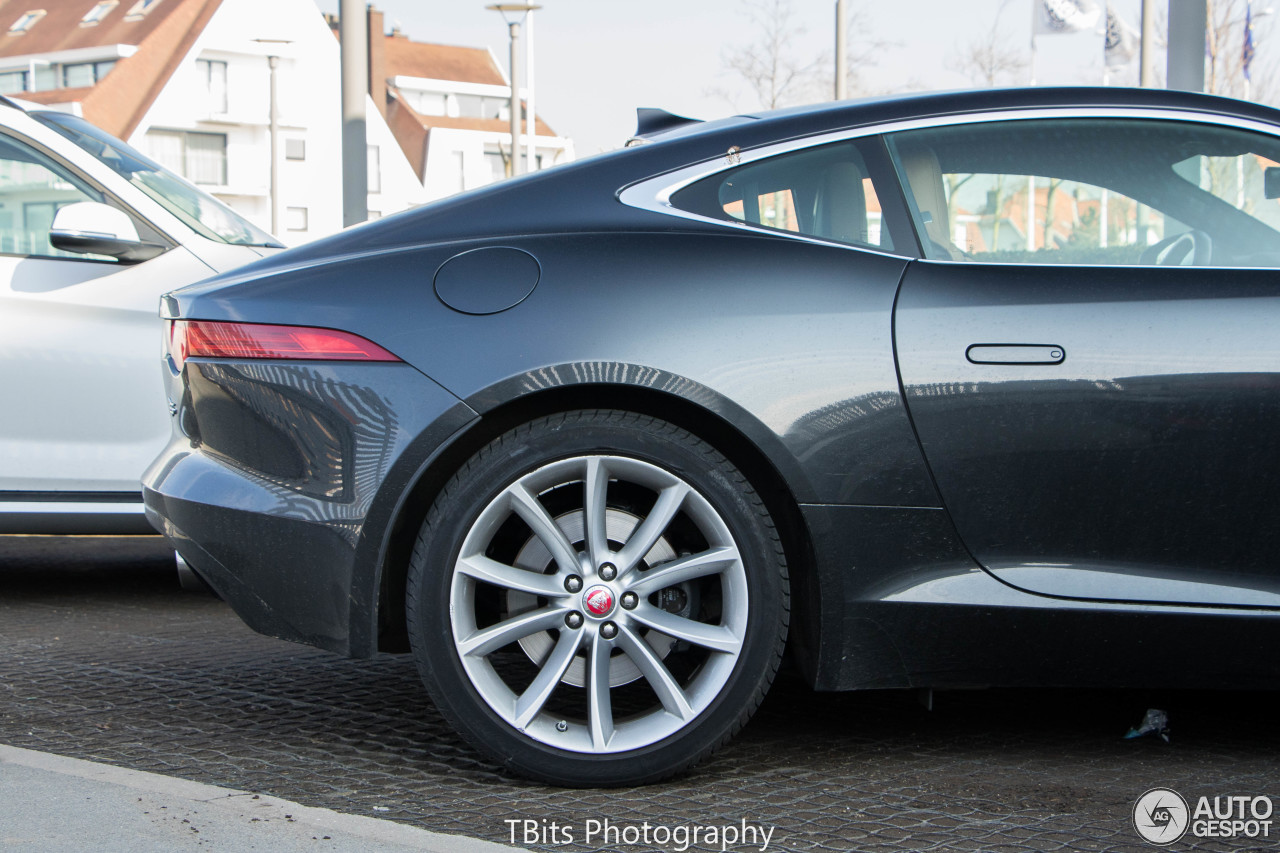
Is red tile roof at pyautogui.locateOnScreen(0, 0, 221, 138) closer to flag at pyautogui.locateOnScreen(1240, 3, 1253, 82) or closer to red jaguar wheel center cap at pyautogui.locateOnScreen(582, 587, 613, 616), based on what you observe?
flag at pyautogui.locateOnScreen(1240, 3, 1253, 82)

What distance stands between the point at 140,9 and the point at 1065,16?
145 ft

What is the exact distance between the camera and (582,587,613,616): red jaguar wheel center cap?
3129 mm

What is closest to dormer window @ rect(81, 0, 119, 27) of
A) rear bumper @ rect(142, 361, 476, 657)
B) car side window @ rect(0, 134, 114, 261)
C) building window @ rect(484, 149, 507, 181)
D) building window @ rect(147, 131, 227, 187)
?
building window @ rect(147, 131, 227, 187)

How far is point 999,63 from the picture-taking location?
98.8ft

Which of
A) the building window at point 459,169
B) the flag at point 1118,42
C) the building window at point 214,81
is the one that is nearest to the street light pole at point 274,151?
the building window at point 214,81

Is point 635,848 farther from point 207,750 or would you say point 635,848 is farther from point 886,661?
point 207,750

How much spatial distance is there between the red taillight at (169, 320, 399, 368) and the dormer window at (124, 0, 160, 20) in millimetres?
58333

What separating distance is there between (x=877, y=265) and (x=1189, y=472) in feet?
2.55

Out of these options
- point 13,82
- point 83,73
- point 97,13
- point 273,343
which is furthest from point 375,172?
point 273,343

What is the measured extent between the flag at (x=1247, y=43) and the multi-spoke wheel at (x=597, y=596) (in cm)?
2014

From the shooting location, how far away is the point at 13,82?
5909cm

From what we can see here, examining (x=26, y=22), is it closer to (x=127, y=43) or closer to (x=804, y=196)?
A: (x=127, y=43)

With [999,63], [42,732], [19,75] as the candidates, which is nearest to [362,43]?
[42,732]

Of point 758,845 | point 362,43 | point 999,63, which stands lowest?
point 758,845
